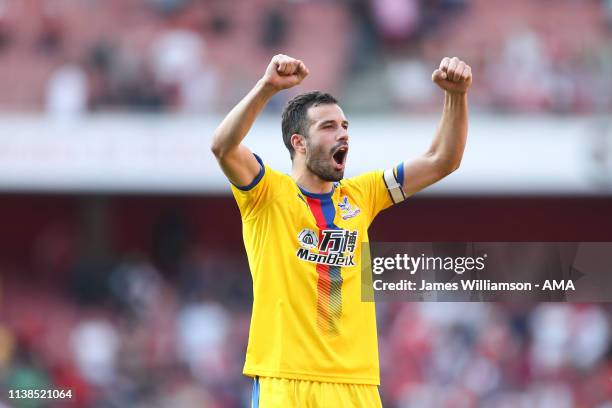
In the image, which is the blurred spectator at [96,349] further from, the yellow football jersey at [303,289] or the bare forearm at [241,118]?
the bare forearm at [241,118]

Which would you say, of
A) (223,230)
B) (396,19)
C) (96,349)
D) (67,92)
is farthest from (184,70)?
(96,349)

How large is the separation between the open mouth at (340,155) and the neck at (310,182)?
13 cm

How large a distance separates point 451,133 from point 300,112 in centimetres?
73

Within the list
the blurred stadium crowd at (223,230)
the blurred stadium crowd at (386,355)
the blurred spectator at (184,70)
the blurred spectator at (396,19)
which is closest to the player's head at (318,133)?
the blurred stadium crowd at (386,355)

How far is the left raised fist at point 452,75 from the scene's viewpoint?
208 inches

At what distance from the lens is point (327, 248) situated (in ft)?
17.4

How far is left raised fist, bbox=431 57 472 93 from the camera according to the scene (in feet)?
17.4

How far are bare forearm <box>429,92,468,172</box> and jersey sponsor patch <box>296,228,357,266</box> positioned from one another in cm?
65

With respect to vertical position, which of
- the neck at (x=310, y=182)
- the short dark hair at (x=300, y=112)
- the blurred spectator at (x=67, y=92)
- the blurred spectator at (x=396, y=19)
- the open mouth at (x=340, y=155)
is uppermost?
the blurred spectator at (x=396, y=19)

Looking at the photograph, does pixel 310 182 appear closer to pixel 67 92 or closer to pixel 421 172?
pixel 421 172

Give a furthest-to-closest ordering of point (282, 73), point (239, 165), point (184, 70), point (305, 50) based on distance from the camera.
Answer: point (305, 50)
point (184, 70)
point (239, 165)
point (282, 73)

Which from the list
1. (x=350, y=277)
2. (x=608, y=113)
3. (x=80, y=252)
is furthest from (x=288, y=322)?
(x=80, y=252)

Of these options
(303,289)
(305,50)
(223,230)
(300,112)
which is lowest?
(303,289)

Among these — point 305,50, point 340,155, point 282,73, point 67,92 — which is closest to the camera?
point 282,73
